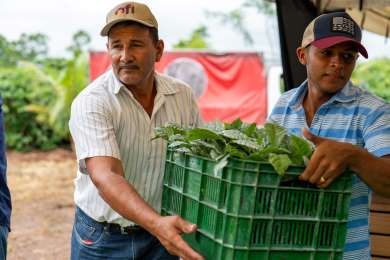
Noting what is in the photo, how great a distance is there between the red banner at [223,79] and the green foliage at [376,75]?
2721 millimetres

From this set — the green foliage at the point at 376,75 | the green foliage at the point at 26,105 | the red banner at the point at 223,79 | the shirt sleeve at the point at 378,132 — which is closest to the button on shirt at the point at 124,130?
the shirt sleeve at the point at 378,132

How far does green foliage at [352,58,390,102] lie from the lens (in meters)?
15.3

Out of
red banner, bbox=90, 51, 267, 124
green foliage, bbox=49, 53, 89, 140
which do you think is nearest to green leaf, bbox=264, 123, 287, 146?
red banner, bbox=90, 51, 267, 124

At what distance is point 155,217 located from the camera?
204 centimetres

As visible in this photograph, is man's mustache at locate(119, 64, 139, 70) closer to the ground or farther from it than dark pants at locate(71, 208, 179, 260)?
farther from it

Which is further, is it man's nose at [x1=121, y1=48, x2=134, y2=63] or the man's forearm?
man's nose at [x1=121, y1=48, x2=134, y2=63]

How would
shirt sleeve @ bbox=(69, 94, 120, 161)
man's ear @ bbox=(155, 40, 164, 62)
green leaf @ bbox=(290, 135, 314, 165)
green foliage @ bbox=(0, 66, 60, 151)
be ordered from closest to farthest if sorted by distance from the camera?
1. green leaf @ bbox=(290, 135, 314, 165)
2. shirt sleeve @ bbox=(69, 94, 120, 161)
3. man's ear @ bbox=(155, 40, 164, 62)
4. green foliage @ bbox=(0, 66, 60, 151)

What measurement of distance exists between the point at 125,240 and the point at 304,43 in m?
1.26

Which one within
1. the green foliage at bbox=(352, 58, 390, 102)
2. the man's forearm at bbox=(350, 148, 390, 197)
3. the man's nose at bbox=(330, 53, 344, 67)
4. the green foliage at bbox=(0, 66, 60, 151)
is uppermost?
the green foliage at bbox=(352, 58, 390, 102)

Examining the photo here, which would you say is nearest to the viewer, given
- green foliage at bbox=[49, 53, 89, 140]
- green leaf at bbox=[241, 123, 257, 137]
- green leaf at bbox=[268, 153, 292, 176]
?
green leaf at bbox=[268, 153, 292, 176]

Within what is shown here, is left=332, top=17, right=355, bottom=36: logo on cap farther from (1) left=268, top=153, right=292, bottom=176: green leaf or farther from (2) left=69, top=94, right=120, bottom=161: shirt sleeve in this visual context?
(2) left=69, top=94, right=120, bottom=161: shirt sleeve

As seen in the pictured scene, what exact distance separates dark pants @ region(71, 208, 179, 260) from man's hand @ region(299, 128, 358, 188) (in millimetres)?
1217

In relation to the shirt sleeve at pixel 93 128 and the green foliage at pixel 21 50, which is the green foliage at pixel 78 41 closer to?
the green foliage at pixel 21 50

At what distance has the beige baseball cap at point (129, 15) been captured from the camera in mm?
2607
